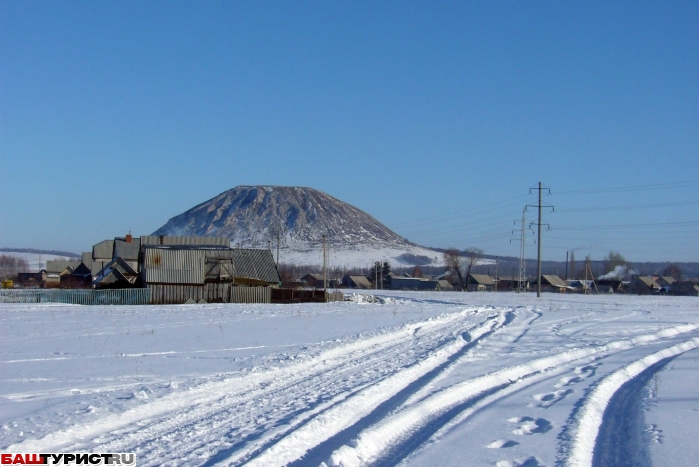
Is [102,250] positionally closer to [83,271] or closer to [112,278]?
[83,271]

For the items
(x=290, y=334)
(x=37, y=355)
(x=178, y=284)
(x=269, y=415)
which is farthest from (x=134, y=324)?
(x=178, y=284)

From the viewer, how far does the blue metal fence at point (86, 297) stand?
47.7 m

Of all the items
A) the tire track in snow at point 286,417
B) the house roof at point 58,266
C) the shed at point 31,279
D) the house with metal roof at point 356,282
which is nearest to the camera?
the tire track in snow at point 286,417

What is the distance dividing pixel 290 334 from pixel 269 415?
1183 cm

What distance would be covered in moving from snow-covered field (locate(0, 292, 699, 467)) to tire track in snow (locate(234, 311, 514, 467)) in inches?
1.1

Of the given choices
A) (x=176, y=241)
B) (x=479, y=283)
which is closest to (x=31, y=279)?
(x=176, y=241)

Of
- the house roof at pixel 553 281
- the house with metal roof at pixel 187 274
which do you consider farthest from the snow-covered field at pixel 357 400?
the house roof at pixel 553 281

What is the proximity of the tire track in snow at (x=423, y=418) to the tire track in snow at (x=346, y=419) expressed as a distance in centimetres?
23

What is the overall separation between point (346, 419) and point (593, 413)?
345cm

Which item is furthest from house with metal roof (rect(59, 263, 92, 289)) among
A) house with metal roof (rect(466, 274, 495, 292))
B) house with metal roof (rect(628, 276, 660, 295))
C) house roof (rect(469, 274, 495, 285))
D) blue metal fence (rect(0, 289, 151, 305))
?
house with metal roof (rect(628, 276, 660, 295))

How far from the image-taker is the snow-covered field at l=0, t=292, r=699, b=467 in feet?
23.2

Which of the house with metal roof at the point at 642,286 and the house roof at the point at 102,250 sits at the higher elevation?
the house roof at the point at 102,250

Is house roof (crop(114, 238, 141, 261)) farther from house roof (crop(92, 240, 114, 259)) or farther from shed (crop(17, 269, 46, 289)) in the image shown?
shed (crop(17, 269, 46, 289))

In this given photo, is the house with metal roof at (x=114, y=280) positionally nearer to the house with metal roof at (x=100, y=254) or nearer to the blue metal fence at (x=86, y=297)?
the blue metal fence at (x=86, y=297)
